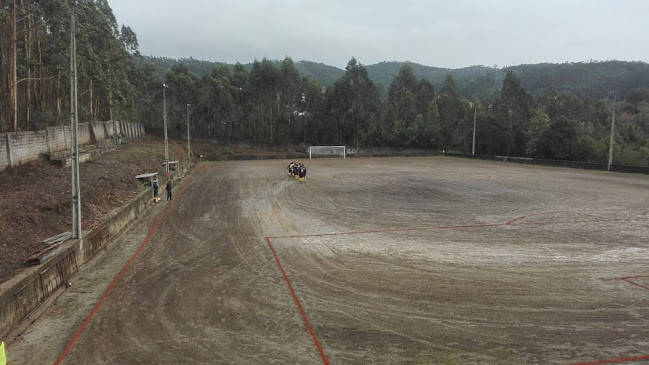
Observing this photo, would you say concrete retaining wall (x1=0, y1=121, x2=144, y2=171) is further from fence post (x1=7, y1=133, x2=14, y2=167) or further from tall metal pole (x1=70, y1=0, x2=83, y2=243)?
tall metal pole (x1=70, y1=0, x2=83, y2=243)

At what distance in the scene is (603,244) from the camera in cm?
1503

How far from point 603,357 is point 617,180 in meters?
35.1

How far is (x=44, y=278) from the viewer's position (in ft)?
33.3

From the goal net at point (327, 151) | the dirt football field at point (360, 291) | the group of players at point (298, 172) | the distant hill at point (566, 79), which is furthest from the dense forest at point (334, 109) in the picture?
the distant hill at point (566, 79)

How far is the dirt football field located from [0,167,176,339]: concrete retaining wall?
0.38 metres

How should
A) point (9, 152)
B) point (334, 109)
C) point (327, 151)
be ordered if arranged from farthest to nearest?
1. point (334, 109)
2. point (327, 151)
3. point (9, 152)

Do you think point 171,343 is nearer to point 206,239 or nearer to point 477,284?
point 477,284

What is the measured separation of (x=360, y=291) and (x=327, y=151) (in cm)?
6349

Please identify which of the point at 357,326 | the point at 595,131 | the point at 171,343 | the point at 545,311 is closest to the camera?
the point at 171,343

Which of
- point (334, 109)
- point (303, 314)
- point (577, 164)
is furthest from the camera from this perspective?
point (334, 109)

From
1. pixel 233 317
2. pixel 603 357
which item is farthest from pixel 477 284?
pixel 233 317

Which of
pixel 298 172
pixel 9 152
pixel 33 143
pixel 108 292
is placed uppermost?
pixel 33 143

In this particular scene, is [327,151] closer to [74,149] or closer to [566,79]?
[74,149]

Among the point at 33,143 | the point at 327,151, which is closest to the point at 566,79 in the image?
the point at 327,151
